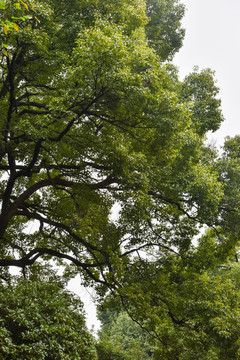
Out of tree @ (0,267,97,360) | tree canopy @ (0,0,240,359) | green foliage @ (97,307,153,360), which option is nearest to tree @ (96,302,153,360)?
green foliage @ (97,307,153,360)

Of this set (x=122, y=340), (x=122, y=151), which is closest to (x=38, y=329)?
(x=122, y=151)

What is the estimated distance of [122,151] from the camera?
7.45m

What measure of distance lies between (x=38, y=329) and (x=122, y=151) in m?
3.92

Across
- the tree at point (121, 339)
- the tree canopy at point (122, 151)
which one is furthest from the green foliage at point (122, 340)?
the tree canopy at point (122, 151)

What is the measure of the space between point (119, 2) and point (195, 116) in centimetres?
391

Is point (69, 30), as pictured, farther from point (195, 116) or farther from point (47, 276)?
point (47, 276)

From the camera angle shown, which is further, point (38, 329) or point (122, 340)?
point (122, 340)

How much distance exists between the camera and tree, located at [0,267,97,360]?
15.6 feet

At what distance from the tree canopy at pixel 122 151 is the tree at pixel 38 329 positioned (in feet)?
8.78

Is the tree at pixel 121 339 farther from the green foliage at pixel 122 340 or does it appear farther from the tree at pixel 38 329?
the tree at pixel 38 329

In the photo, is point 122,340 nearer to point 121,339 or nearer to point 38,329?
point 121,339

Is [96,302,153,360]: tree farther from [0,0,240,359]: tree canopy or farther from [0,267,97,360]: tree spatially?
[0,267,97,360]: tree

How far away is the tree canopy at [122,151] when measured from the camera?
706 centimetres

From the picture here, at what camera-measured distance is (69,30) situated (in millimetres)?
8125
